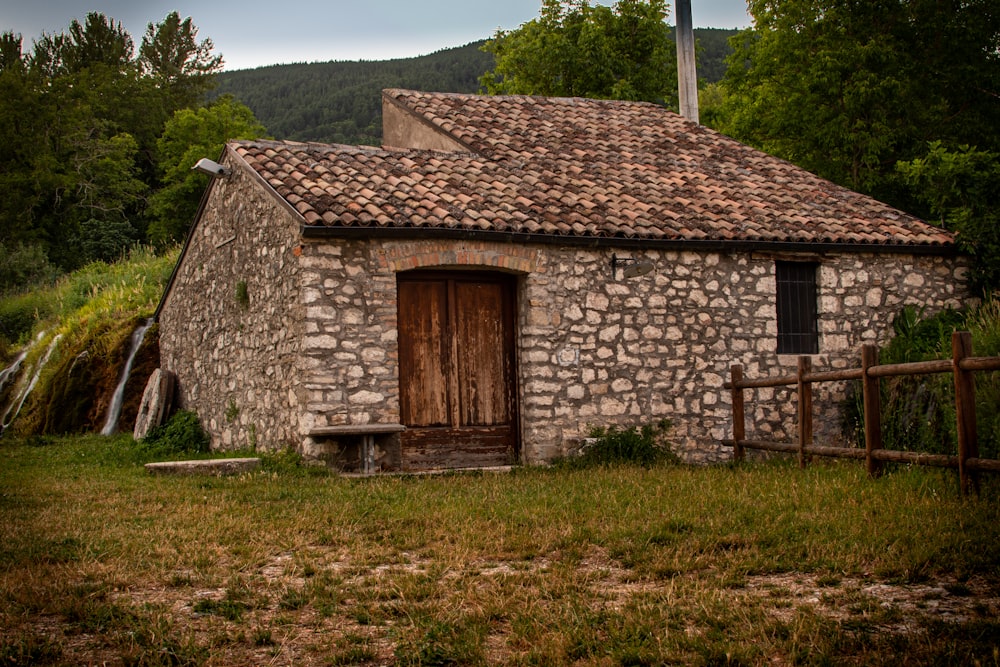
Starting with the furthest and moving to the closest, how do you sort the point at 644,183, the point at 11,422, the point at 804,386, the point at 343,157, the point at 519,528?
1. the point at 11,422
2. the point at 644,183
3. the point at 343,157
4. the point at 804,386
5. the point at 519,528

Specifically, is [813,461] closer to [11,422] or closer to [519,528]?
[519,528]

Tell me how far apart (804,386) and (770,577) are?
14.6 ft

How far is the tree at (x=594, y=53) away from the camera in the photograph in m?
25.0

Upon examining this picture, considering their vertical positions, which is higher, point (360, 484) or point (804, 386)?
point (804, 386)

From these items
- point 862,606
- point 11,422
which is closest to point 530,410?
point 862,606

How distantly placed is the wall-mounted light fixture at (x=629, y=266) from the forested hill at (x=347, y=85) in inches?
1551

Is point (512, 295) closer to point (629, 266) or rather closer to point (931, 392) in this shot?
point (629, 266)

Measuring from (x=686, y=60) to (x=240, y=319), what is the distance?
32.6 ft

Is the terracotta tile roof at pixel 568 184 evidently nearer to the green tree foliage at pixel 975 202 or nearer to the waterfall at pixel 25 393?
the green tree foliage at pixel 975 202

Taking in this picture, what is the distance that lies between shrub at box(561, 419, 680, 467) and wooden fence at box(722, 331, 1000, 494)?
900mm

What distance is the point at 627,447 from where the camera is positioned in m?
11.3

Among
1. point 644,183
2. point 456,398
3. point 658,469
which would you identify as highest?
point 644,183

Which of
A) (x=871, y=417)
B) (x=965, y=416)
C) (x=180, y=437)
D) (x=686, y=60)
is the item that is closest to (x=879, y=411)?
(x=871, y=417)

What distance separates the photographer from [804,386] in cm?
923
